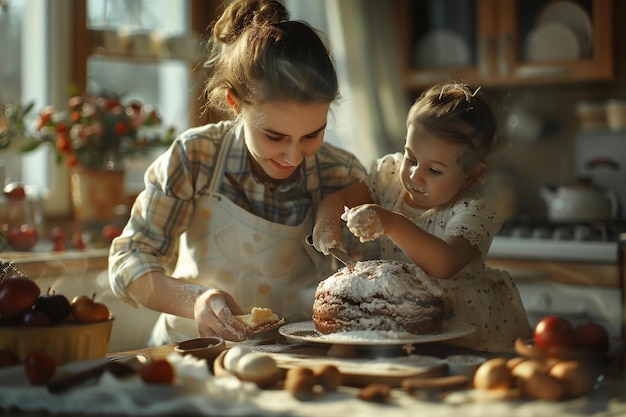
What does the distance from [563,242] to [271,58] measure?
1.09 metres

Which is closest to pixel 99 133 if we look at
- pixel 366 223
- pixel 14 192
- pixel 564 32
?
pixel 14 192

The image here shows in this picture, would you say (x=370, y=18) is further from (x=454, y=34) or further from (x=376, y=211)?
(x=376, y=211)

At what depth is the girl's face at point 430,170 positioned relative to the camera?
733 mm

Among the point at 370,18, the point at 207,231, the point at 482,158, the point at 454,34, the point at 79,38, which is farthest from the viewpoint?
the point at 454,34

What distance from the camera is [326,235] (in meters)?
0.83

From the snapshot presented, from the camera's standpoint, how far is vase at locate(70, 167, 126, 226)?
4.79 feet

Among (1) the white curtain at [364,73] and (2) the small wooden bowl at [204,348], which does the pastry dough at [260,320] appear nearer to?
(2) the small wooden bowl at [204,348]

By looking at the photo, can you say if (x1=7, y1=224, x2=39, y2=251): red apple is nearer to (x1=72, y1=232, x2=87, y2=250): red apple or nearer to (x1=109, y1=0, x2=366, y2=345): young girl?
(x1=72, y1=232, x2=87, y2=250): red apple

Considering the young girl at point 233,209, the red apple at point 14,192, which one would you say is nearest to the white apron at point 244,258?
the young girl at point 233,209

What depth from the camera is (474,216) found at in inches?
30.7

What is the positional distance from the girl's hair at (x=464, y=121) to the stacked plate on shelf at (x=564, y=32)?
132 cm

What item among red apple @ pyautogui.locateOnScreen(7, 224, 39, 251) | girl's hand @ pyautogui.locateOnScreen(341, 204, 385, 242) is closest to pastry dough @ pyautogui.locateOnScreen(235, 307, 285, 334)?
girl's hand @ pyautogui.locateOnScreen(341, 204, 385, 242)

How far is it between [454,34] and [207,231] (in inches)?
53.3

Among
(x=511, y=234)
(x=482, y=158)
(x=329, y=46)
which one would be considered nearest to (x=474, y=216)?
(x=482, y=158)
